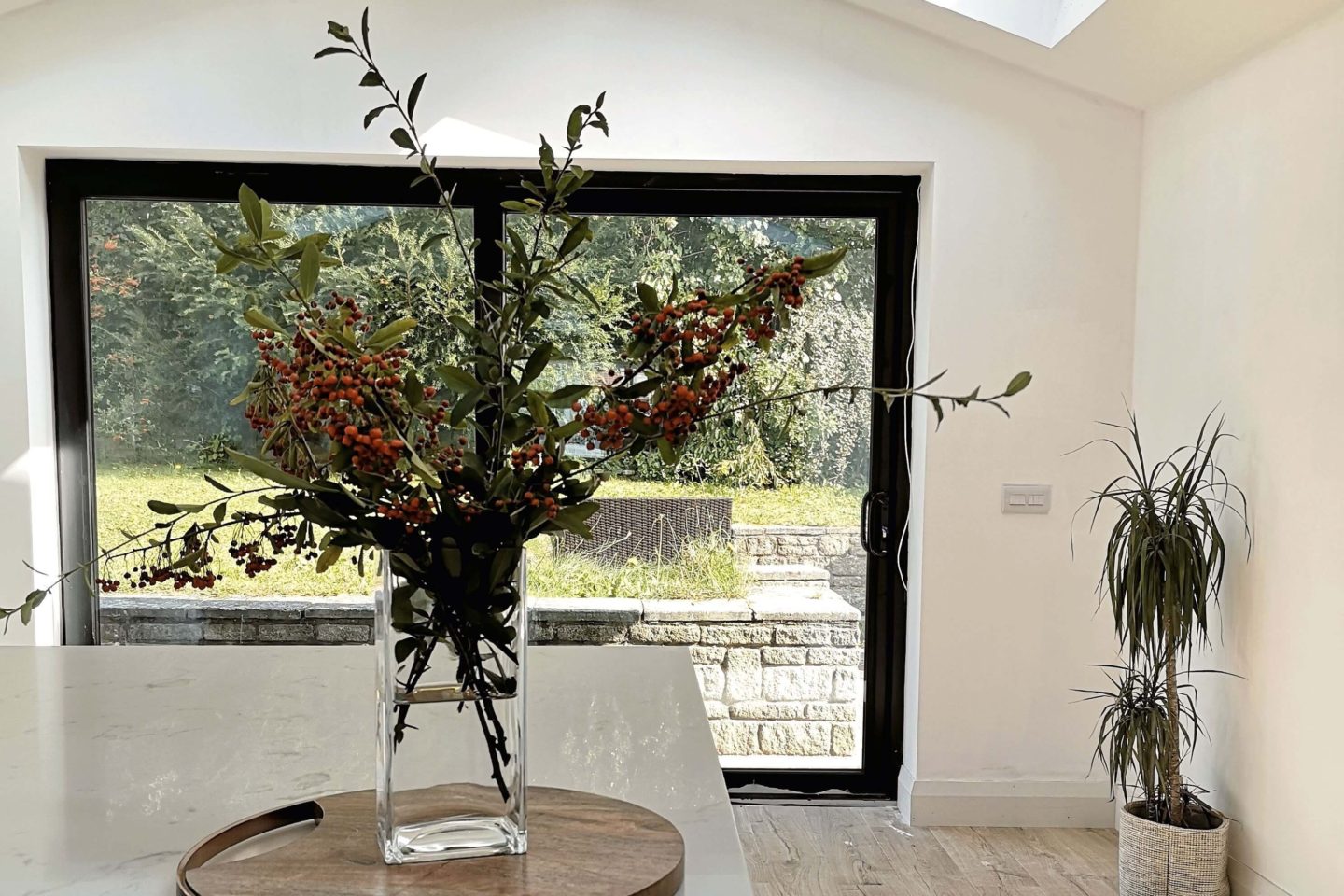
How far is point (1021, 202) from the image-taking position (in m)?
3.53

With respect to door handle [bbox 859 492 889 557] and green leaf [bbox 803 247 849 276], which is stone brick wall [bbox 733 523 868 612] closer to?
door handle [bbox 859 492 889 557]

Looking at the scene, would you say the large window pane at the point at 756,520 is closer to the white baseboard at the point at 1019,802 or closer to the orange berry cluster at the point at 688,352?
the white baseboard at the point at 1019,802

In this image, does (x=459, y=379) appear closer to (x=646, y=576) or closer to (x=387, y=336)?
(x=387, y=336)

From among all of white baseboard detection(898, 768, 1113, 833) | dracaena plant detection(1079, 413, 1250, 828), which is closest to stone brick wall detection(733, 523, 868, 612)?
white baseboard detection(898, 768, 1113, 833)

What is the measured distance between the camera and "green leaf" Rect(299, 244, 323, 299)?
2.81 feet

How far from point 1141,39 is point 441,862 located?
2.88 m

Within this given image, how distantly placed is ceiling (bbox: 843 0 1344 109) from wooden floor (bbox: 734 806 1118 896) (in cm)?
231

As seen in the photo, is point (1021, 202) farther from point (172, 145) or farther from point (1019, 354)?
point (172, 145)

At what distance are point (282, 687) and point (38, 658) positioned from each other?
49 cm

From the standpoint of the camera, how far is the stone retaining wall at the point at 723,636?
379 centimetres

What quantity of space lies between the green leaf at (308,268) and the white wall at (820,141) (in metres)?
2.71

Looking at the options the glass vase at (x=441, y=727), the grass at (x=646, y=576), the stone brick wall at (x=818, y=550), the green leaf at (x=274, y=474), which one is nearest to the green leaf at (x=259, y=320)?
the green leaf at (x=274, y=474)

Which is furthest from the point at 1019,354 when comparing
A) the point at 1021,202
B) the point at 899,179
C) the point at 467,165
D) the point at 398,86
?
the point at 398,86

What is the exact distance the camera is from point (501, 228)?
3.72 meters
